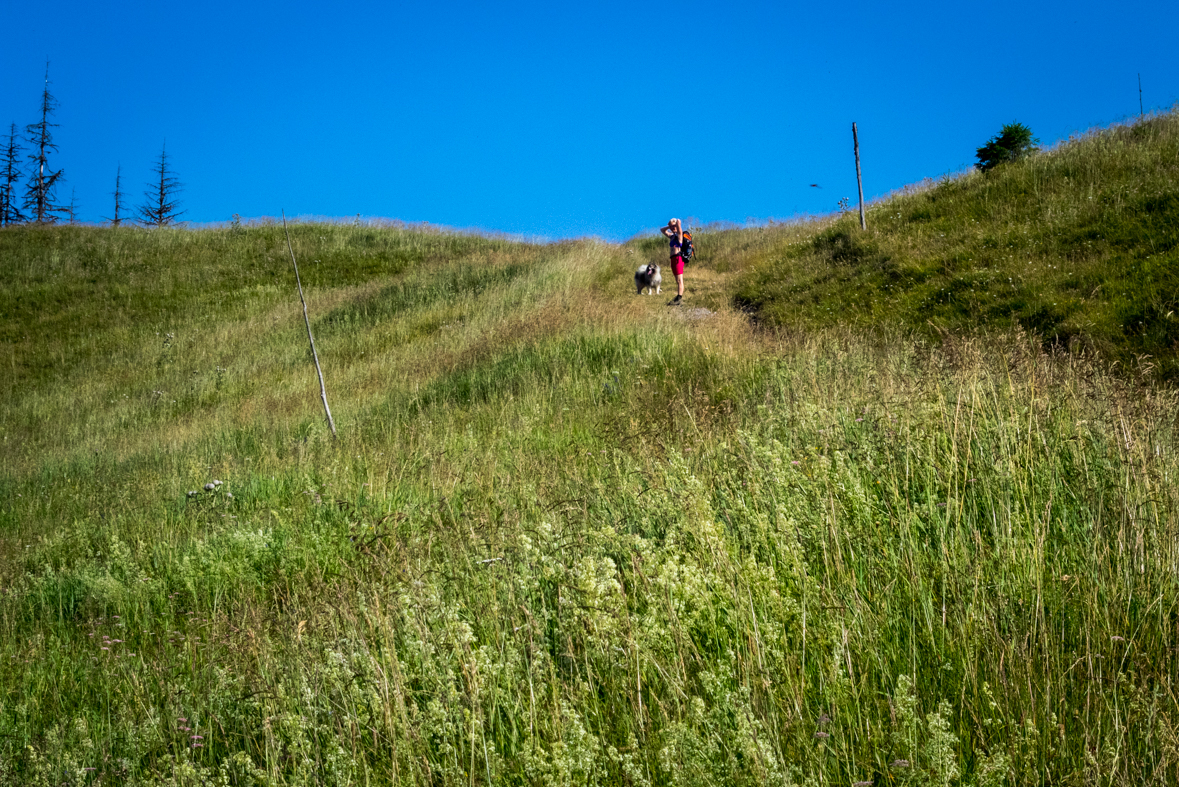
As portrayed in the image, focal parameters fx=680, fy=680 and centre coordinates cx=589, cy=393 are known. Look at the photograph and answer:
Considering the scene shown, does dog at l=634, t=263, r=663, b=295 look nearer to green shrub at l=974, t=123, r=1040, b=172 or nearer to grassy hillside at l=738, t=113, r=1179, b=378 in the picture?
grassy hillside at l=738, t=113, r=1179, b=378

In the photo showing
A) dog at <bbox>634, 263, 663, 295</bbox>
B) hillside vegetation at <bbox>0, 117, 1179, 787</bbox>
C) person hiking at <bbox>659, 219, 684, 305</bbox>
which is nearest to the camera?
hillside vegetation at <bbox>0, 117, 1179, 787</bbox>

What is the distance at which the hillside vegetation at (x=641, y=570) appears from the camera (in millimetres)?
1855

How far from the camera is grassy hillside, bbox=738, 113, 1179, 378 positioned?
831cm

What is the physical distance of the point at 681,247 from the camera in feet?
48.7

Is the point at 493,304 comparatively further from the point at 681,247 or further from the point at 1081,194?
the point at 1081,194

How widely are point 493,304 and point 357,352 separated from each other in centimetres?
326

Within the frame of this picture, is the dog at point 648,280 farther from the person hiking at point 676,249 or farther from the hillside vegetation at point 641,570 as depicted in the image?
the hillside vegetation at point 641,570

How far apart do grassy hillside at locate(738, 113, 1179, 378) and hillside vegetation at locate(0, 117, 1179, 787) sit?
0.47 feet

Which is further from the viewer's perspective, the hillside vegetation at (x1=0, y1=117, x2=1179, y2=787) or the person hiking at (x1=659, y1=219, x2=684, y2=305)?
the person hiking at (x1=659, y1=219, x2=684, y2=305)

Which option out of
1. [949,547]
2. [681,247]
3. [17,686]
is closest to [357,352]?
[681,247]

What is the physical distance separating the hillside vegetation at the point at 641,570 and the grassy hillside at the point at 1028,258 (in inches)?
5.7

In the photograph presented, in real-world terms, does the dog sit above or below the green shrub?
below

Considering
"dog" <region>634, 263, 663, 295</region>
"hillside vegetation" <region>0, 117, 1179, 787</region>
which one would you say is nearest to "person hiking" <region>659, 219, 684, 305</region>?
"dog" <region>634, 263, 663, 295</region>

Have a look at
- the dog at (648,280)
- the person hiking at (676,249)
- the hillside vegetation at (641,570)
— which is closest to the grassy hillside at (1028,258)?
the hillside vegetation at (641,570)
